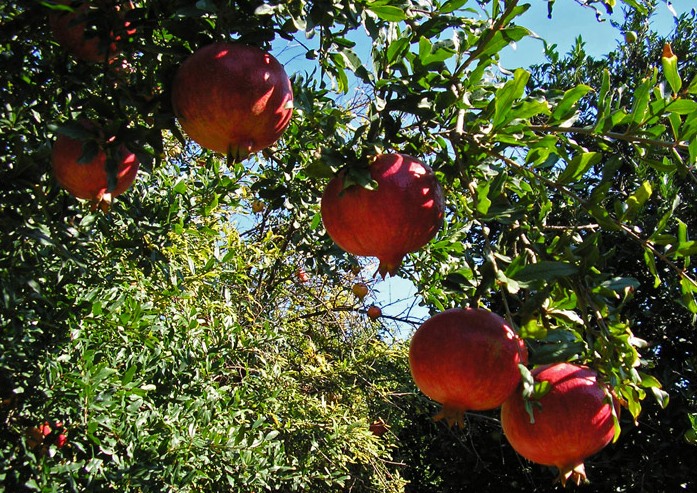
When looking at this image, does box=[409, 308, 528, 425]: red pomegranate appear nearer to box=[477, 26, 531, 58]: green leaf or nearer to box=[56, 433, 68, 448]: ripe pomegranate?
box=[477, 26, 531, 58]: green leaf

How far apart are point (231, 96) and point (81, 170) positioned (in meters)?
0.42

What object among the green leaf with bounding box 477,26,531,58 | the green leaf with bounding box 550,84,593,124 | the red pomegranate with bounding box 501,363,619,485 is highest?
the green leaf with bounding box 477,26,531,58

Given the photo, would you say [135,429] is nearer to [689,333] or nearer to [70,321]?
[70,321]

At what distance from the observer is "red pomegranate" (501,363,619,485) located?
868mm

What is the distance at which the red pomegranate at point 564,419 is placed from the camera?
2.85ft

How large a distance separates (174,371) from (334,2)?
1.68 metres

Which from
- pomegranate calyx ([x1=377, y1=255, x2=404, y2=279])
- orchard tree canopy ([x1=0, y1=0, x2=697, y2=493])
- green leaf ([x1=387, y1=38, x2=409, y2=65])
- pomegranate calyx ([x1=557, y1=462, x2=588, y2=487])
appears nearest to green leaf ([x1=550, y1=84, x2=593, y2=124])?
orchard tree canopy ([x1=0, y1=0, x2=697, y2=493])

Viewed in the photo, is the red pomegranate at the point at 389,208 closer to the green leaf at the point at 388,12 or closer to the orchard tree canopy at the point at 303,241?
the orchard tree canopy at the point at 303,241

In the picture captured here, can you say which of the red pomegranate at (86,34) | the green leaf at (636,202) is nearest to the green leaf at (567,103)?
the green leaf at (636,202)

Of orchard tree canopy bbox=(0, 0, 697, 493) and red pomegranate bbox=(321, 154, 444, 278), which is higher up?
orchard tree canopy bbox=(0, 0, 697, 493)

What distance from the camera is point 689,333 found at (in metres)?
3.43

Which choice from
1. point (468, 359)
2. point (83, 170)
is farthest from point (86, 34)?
point (468, 359)

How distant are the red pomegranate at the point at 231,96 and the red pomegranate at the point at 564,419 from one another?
21.9 inches

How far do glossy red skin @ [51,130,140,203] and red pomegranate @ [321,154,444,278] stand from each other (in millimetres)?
430
